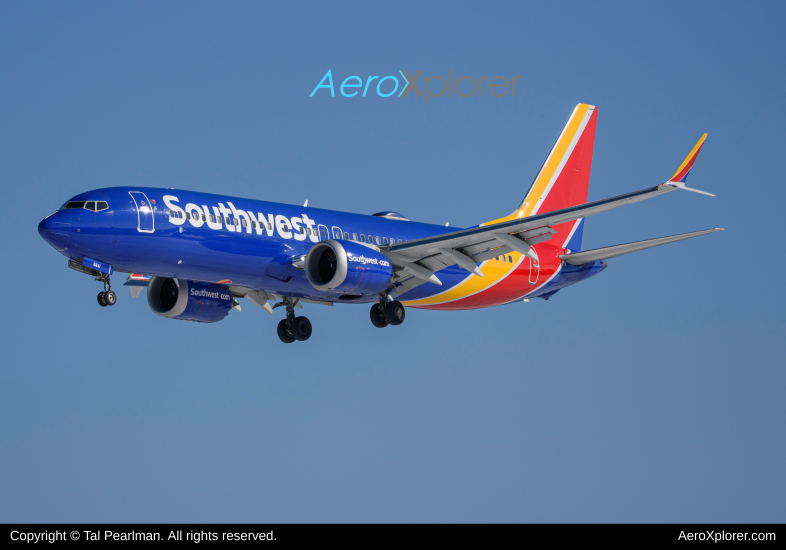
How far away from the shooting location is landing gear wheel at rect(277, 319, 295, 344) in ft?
143

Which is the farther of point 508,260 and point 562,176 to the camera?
point 562,176

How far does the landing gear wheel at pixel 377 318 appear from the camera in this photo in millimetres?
41312

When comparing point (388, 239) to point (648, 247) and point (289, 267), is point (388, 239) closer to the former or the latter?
point (289, 267)

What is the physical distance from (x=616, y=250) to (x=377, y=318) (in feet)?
35.2

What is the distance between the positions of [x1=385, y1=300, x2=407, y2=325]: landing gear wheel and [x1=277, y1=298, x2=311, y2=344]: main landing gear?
4368mm

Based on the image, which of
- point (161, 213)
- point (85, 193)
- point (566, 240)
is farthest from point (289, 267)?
point (566, 240)

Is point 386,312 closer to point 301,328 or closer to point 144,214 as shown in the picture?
point 301,328

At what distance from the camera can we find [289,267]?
1507 inches

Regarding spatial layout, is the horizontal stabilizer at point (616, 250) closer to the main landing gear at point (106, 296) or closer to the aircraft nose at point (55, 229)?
the main landing gear at point (106, 296)

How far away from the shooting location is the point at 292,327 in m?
43.4

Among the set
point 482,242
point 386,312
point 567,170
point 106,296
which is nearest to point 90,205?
point 106,296

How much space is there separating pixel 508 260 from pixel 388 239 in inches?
274

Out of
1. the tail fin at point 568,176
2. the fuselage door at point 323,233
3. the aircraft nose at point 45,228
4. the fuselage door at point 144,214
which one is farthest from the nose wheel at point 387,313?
the aircraft nose at point 45,228

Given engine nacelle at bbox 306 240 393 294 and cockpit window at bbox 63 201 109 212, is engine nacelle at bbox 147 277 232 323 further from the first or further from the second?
cockpit window at bbox 63 201 109 212
